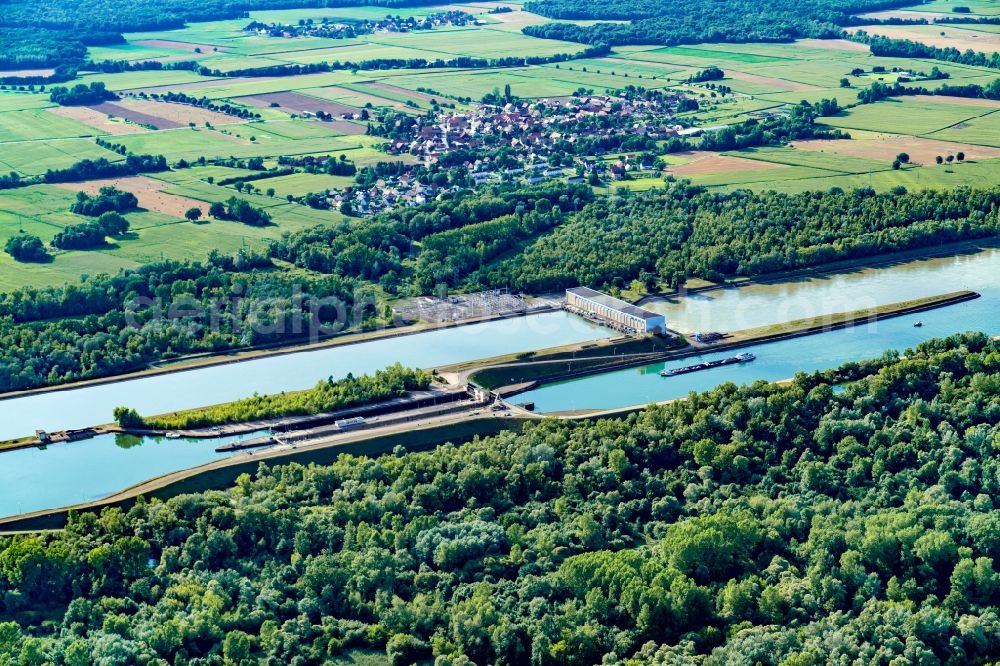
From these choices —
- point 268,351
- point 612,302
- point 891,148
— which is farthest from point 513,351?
point 891,148

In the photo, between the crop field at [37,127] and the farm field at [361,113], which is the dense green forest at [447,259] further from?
the crop field at [37,127]

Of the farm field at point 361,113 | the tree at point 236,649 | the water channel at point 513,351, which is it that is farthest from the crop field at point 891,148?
the tree at point 236,649

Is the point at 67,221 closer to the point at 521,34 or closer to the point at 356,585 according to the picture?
the point at 356,585

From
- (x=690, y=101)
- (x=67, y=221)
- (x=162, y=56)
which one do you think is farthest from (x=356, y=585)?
(x=162, y=56)

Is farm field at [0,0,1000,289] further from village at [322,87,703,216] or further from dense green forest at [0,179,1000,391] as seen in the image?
dense green forest at [0,179,1000,391]

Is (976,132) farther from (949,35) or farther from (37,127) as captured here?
(37,127)

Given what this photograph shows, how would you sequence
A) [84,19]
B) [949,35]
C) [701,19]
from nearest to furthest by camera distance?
[949,35]
[84,19]
[701,19]

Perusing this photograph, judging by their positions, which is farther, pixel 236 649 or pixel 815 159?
pixel 815 159
